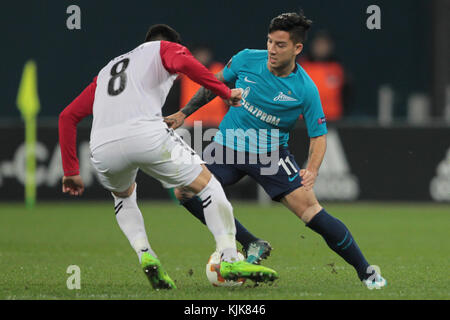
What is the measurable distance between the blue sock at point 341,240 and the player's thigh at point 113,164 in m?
1.40

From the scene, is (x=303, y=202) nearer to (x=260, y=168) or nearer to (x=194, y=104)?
(x=260, y=168)

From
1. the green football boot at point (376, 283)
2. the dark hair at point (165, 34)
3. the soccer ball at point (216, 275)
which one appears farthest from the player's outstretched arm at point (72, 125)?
the green football boot at point (376, 283)

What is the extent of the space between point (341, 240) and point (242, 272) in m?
0.96

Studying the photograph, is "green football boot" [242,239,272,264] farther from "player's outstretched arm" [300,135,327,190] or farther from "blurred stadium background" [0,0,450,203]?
"blurred stadium background" [0,0,450,203]

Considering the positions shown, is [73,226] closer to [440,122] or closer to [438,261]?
[438,261]

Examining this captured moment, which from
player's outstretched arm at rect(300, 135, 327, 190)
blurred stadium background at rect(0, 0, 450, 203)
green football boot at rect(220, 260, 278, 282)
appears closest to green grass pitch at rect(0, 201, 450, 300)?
green football boot at rect(220, 260, 278, 282)

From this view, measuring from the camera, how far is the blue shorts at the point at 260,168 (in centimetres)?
698

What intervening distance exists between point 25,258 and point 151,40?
2.92 metres

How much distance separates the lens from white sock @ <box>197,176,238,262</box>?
245 inches

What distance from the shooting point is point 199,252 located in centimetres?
939

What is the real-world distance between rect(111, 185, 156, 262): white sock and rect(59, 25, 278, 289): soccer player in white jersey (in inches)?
9.9

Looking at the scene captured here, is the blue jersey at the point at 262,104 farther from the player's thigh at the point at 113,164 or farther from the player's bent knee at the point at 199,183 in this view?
the player's thigh at the point at 113,164
